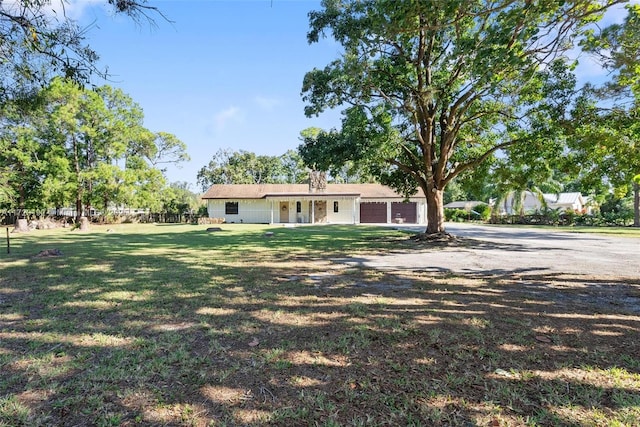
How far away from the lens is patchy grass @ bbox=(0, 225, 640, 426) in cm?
216

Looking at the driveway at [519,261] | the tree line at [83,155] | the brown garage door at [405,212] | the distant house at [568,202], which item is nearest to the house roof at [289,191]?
the brown garage door at [405,212]

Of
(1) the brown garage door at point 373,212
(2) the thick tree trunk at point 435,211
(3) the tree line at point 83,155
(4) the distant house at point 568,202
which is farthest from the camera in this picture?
(4) the distant house at point 568,202

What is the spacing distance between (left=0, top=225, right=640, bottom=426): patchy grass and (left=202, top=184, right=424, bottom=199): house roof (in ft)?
88.6

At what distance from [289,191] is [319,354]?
31.8 meters

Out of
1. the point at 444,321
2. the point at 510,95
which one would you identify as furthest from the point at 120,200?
the point at 444,321

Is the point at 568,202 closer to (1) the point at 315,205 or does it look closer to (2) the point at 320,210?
(2) the point at 320,210

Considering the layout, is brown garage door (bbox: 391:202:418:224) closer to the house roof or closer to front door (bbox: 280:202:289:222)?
the house roof

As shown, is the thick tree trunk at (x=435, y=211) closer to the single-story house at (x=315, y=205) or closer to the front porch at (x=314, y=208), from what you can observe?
the single-story house at (x=315, y=205)

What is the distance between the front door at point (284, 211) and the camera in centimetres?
3441

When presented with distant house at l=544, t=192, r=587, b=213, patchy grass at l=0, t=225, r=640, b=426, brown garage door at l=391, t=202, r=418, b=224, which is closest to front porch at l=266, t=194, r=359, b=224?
brown garage door at l=391, t=202, r=418, b=224

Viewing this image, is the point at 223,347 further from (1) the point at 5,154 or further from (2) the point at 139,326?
(1) the point at 5,154

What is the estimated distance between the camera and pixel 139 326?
368 cm

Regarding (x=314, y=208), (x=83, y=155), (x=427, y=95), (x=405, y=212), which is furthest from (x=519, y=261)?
(x=83, y=155)

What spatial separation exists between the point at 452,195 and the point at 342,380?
183 feet
